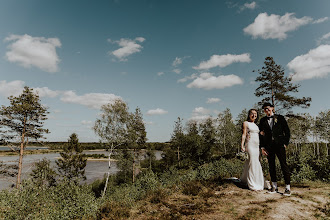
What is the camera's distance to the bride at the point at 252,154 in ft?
19.9

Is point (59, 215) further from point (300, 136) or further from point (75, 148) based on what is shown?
point (300, 136)

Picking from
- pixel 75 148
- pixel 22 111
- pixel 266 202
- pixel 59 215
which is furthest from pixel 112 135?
pixel 266 202

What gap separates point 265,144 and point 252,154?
536 mm

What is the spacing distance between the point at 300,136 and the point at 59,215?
2182 inches

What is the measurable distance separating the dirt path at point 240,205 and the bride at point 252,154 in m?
0.30

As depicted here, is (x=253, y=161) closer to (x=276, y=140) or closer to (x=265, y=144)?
(x=265, y=144)

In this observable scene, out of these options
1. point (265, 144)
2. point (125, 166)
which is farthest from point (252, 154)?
point (125, 166)

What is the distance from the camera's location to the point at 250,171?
6.07 metres

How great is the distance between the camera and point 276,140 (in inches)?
224

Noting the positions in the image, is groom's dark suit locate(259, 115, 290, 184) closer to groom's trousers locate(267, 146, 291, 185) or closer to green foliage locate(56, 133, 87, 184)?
groom's trousers locate(267, 146, 291, 185)

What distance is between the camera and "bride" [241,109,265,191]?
6055 millimetres

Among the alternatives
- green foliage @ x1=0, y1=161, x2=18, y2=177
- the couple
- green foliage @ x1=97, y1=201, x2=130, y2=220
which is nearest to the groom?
the couple

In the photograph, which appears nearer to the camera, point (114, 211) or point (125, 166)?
point (114, 211)

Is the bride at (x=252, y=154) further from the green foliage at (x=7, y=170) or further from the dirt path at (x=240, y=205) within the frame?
the green foliage at (x=7, y=170)
